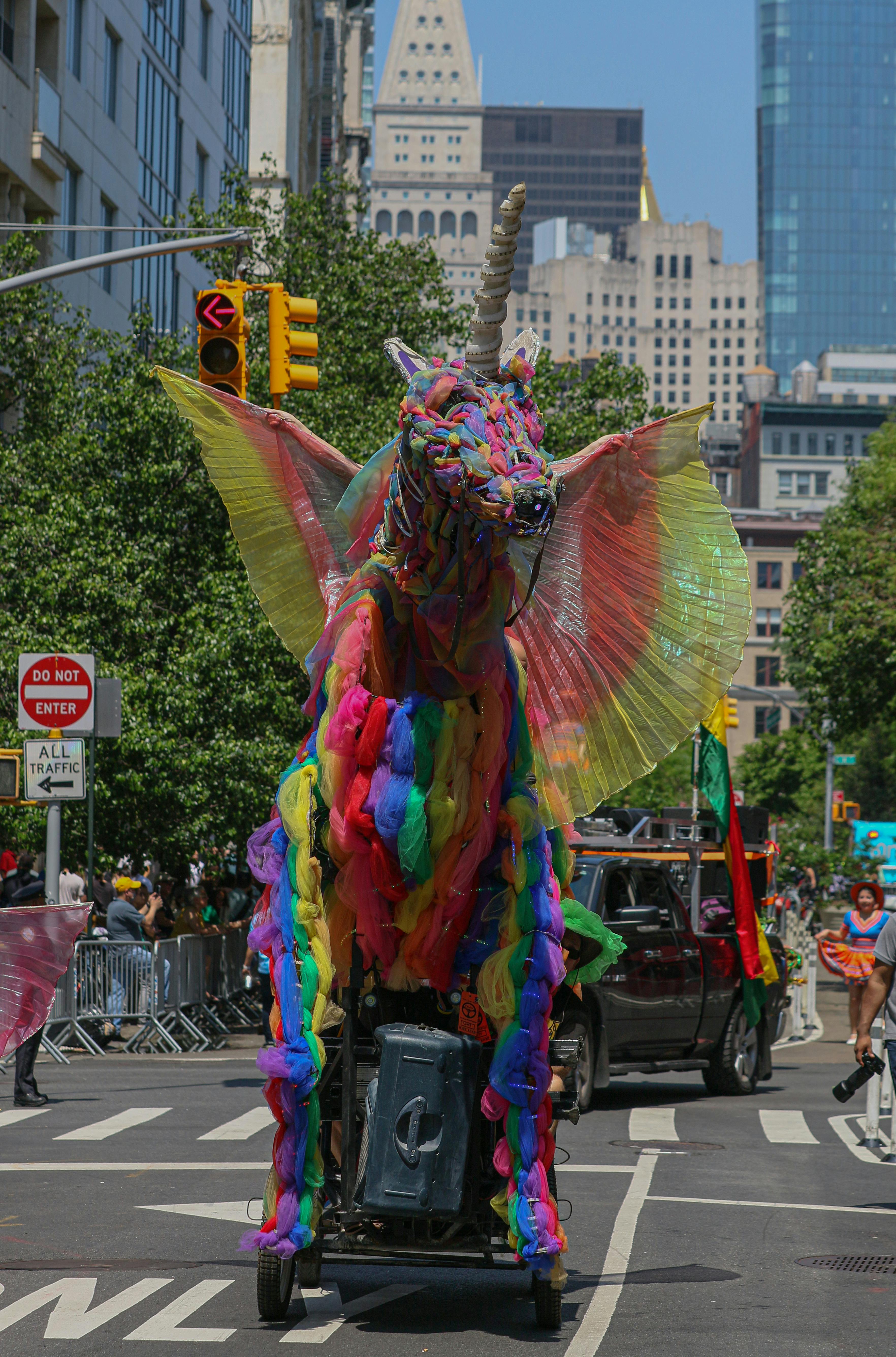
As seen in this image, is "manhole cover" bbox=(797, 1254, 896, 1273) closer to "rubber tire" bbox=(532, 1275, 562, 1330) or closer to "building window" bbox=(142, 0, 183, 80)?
"rubber tire" bbox=(532, 1275, 562, 1330)

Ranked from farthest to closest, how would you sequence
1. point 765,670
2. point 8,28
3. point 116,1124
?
point 765,670 → point 8,28 → point 116,1124

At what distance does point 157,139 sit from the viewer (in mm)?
42125

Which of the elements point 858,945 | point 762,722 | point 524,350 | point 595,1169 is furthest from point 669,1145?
point 762,722

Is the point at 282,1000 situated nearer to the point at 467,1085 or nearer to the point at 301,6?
the point at 467,1085

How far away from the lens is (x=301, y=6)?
211ft

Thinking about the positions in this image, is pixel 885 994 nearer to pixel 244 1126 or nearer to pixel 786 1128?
pixel 786 1128

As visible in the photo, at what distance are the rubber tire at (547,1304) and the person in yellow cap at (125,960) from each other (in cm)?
1159

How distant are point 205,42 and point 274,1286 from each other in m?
45.4

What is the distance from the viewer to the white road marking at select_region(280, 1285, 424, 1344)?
6.47m

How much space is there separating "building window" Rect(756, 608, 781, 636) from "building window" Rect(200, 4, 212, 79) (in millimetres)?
93992

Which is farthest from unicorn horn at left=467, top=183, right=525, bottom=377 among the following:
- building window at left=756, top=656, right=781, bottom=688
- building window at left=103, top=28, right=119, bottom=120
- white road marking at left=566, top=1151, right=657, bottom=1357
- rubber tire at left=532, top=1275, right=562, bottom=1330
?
building window at left=756, top=656, right=781, bottom=688

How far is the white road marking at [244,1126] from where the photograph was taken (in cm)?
1181

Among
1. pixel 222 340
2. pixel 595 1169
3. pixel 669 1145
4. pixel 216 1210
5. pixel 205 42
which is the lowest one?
pixel 669 1145

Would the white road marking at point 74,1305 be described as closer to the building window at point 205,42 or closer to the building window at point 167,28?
the building window at point 167,28
